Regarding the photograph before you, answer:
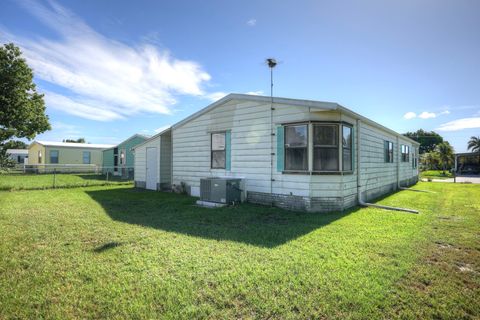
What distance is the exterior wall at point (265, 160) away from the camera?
→ 292 inches

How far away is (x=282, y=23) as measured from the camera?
8.76m

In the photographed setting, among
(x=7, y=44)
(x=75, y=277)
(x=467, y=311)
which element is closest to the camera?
(x=467, y=311)

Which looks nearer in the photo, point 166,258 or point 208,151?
point 166,258

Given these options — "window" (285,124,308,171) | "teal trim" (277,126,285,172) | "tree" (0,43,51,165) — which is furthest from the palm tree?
"tree" (0,43,51,165)

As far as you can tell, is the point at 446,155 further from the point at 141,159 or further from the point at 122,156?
the point at 122,156

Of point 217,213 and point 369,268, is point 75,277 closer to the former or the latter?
point 369,268

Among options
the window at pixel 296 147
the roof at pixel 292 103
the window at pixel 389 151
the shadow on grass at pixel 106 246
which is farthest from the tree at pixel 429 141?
the shadow on grass at pixel 106 246

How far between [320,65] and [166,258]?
28.7ft

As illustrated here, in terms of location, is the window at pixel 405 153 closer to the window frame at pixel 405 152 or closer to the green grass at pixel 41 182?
the window frame at pixel 405 152

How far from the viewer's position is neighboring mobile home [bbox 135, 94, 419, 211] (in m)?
7.42

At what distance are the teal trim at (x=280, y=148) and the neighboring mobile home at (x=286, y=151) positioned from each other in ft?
0.10

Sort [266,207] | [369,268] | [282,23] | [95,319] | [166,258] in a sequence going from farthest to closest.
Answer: [282,23] → [266,207] → [166,258] → [369,268] → [95,319]

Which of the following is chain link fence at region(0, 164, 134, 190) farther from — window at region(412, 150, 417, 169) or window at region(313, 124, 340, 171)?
window at region(412, 150, 417, 169)

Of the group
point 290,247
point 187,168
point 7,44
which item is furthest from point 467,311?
point 7,44
